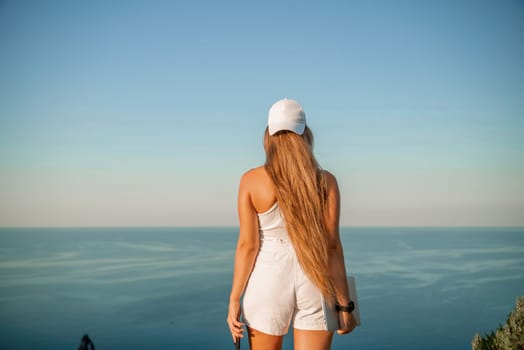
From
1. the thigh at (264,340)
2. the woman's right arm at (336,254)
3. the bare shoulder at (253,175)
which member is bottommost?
the thigh at (264,340)

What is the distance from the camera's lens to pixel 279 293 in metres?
1.98

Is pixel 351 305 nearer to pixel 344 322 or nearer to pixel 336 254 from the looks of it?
pixel 344 322

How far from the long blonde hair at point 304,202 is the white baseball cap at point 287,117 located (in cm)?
4

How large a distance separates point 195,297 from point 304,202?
19.7 m

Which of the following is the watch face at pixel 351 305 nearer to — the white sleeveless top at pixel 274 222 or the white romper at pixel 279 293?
the white romper at pixel 279 293

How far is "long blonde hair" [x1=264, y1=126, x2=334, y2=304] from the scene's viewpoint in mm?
1958

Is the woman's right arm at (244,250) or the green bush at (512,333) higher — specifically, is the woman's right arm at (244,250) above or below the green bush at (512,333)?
above

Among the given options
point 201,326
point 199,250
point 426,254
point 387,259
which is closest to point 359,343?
point 201,326

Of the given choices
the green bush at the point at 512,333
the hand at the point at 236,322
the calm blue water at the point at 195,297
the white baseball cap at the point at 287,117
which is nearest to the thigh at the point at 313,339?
the hand at the point at 236,322

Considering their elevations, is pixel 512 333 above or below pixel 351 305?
below

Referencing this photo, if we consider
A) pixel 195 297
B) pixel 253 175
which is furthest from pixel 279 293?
pixel 195 297

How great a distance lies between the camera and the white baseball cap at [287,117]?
2.02 metres

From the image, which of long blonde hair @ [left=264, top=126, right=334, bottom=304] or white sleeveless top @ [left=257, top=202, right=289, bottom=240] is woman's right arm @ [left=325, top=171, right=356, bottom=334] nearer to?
long blonde hair @ [left=264, top=126, right=334, bottom=304]

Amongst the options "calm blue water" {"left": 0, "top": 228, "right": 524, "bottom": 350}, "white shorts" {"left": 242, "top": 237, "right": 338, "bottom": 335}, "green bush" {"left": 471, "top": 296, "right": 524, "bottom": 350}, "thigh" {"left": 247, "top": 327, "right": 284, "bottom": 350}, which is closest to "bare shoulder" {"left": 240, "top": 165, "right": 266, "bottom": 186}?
"white shorts" {"left": 242, "top": 237, "right": 338, "bottom": 335}
